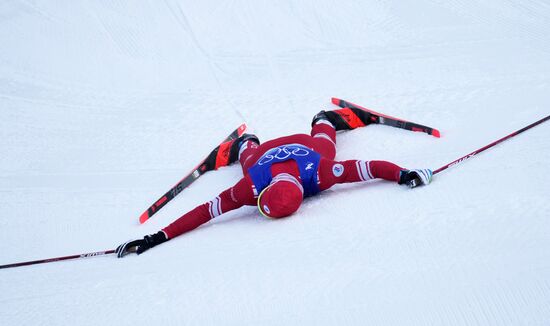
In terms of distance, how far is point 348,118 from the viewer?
3602 millimetres

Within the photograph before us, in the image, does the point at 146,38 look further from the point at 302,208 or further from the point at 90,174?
the point at 302,208

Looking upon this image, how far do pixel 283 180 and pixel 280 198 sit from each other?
139 millimetres

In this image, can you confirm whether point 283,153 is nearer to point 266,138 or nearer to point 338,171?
point 338,171

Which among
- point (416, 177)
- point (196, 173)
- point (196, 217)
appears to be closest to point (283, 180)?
point (196, 217)

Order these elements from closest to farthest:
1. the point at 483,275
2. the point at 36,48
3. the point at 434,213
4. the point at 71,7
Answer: the point at 483,275 → the point at 434,213 → the point at 36,48 → the point at 71,7

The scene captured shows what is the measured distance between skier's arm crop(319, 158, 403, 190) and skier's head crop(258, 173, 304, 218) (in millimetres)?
220

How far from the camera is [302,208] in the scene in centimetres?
274

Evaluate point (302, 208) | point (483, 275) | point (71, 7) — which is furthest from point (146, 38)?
point (483, 275)

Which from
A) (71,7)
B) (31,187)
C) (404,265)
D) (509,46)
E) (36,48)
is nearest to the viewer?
(404,265)

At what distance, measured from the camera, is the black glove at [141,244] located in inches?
106

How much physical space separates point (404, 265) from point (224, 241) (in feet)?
3.03

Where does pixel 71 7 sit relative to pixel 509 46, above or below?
above

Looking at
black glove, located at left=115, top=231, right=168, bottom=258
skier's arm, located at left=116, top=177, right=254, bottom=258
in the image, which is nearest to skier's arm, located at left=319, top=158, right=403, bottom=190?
skier's arm, located at left=116, top=177, right=254, bottom=258

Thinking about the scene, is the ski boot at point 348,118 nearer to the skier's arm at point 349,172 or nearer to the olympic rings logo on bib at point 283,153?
the olympic rings logo on bib at point 283,153
